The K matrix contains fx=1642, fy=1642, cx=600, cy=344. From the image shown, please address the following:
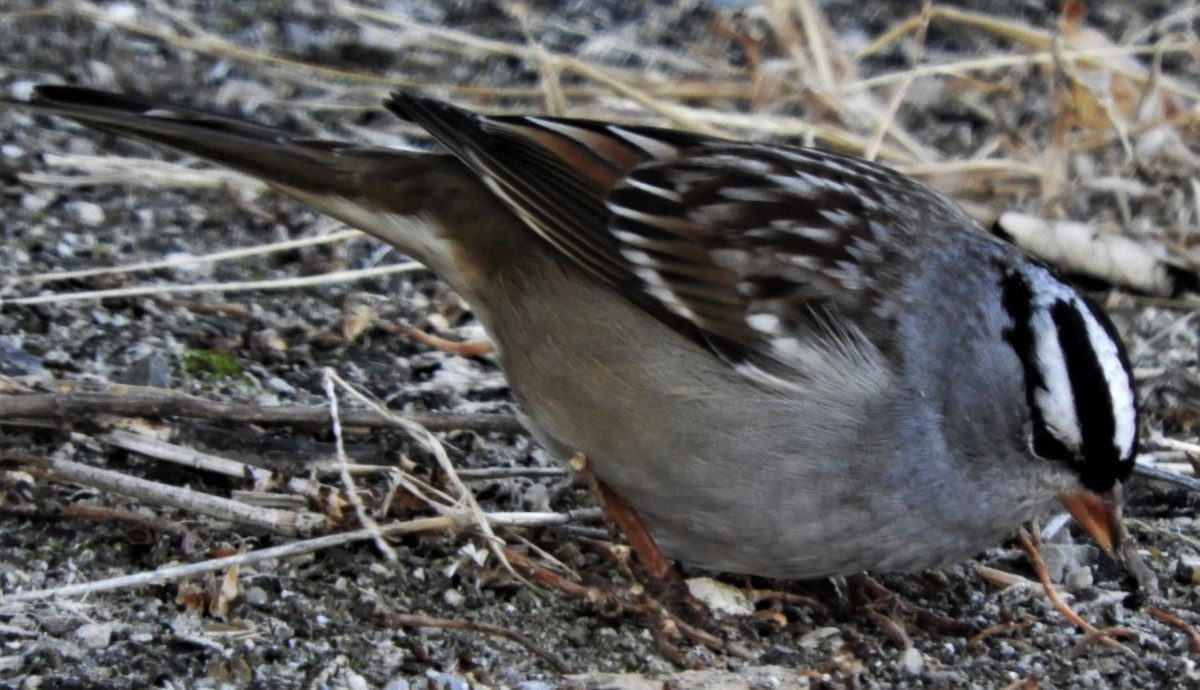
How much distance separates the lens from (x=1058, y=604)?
2963mm

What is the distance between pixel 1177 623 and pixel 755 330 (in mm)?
952

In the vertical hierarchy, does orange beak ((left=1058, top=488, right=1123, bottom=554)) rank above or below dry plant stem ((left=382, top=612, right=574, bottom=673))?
above

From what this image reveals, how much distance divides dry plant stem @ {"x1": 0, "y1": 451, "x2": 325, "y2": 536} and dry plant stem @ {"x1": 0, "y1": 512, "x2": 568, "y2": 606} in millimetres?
51

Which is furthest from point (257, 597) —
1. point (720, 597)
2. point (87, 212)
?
point (87, 212)

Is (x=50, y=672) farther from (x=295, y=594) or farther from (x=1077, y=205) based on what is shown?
(x=1077, y=205)

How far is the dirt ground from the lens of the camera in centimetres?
268

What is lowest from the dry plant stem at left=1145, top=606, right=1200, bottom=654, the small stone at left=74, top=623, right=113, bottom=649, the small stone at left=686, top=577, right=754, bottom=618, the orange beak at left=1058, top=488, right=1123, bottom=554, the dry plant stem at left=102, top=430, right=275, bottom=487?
the small stone at left=74, top=623, right=113, bottom=649

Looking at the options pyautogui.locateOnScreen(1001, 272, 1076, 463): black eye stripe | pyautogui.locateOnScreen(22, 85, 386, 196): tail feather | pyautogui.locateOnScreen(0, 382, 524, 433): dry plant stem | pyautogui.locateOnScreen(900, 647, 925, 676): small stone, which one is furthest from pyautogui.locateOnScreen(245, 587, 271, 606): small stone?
pyautogui.locateOnScreen(1001, 272, 1076, 463): black eye stripe

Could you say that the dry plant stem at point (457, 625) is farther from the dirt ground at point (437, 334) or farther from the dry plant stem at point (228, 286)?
the dry plant stem at point (228, 286)

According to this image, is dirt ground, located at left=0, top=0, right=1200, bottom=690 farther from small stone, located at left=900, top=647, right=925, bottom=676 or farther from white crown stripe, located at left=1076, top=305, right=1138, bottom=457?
white crown stripe, located at left=1076, top=305, right=1138, bottom=457

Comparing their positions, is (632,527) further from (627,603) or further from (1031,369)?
(1031,369)

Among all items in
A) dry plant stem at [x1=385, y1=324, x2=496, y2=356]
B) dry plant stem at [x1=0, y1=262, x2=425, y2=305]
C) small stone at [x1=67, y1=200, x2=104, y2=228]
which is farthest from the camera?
small stone at [x1=67, y1=200, x2=104, y2=228]

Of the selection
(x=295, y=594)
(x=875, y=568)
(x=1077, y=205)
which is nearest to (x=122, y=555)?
(x=295, y=594)

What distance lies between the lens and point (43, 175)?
13.7ft
